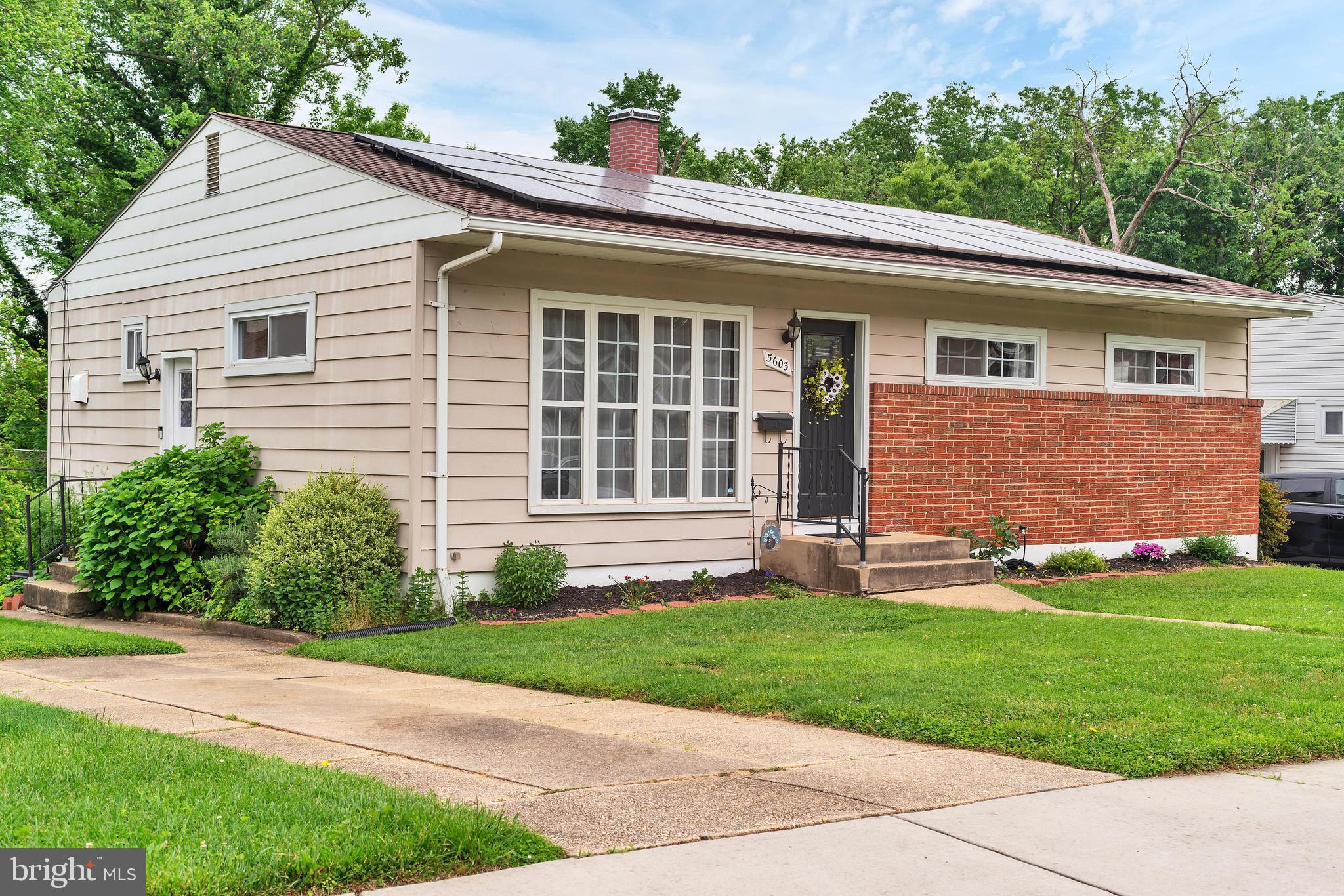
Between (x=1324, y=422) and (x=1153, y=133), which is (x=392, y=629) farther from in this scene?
(x=1153, y=133)

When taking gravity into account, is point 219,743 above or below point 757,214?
below

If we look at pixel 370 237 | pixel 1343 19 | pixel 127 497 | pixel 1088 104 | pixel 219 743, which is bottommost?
pixel 219 743

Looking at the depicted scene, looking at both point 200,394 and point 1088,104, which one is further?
point 1088,104

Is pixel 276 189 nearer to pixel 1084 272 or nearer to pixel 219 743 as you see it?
pixel 219 743

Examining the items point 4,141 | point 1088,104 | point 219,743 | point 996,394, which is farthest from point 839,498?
point 1088,104

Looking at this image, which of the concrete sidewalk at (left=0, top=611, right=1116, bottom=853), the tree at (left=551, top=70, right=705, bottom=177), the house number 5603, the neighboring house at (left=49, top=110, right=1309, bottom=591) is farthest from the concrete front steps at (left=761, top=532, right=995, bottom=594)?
the tree at (left=551, top=70, right=705, bottom=177)

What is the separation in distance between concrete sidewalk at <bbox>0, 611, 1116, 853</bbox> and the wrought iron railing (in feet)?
19.3

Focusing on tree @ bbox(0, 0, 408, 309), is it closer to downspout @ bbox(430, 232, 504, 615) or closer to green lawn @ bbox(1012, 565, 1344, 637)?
downspout @ bbox(430, 232, 504, 615)

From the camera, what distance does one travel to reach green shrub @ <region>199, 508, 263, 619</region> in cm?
1091

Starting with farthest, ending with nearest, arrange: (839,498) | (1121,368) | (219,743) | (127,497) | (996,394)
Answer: (1121,368) → (996,394) → (839,498) → (127,497) → (219,743)

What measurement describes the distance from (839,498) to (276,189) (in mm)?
6517

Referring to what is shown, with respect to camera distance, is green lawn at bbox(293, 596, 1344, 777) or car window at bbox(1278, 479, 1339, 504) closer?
green lawn at bbox(293, 596, 1344, 777)

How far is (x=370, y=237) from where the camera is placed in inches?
429

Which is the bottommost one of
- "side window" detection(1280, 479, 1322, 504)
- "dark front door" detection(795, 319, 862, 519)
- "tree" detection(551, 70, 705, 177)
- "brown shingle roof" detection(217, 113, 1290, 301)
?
"side window" detection(1280, 479, 1322, 504)
